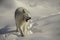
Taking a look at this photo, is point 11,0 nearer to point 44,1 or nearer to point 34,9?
point 34,9

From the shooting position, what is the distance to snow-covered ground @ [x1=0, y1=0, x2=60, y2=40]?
5176mm

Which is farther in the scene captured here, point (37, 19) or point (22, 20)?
point (37, 19)

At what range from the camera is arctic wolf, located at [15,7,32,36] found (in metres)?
5.19

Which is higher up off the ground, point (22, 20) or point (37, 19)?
point (22, 20)

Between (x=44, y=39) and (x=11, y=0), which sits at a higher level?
(x=11, y=0)

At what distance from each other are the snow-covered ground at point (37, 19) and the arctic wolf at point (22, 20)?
0.52 ft

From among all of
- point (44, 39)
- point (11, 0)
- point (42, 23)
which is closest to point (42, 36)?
point (44, 39)

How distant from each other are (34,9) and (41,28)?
1685 millimetres

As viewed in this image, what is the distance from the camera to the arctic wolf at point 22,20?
5.19m

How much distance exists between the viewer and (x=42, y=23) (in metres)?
5.86

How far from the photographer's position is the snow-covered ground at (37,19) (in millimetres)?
5176

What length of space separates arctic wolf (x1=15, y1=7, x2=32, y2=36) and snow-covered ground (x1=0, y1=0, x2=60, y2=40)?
0.52ft

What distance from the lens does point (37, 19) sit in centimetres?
619

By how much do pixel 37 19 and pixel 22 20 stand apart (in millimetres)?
987
